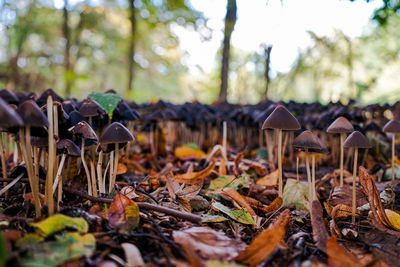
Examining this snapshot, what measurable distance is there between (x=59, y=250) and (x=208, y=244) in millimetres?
655

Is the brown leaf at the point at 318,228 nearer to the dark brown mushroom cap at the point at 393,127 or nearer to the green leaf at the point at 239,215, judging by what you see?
the green leaf at the point at 239,215

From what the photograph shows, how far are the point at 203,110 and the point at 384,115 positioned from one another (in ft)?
8.38

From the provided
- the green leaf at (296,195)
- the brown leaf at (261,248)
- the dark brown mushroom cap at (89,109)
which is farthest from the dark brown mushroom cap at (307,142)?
the dark brown mushroom cap at (89,109)

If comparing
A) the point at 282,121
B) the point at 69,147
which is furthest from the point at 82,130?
the point at 282,121

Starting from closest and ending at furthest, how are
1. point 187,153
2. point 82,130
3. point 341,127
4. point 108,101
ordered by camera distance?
point 82,130, point 341,127, point 108,101, point 187,153

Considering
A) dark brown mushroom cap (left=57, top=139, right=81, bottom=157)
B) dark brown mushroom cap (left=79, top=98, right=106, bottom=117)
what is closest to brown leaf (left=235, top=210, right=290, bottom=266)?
dark brown mushroom cap (left=57, top=139, right=81, bottom=157)

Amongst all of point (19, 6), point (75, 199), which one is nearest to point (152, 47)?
point (19, 6)

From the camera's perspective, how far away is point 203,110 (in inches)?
164

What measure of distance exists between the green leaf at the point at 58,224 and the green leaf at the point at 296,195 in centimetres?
146

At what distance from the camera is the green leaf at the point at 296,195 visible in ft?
7.14

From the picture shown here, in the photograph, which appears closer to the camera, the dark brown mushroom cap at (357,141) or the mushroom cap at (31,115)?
the mushroom cap at (31,115)

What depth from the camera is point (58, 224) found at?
1.34 metres

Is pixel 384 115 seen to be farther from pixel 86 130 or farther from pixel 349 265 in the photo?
pixel 86 130

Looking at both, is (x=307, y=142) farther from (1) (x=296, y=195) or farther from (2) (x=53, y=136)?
(2) (x=53, y=136)
